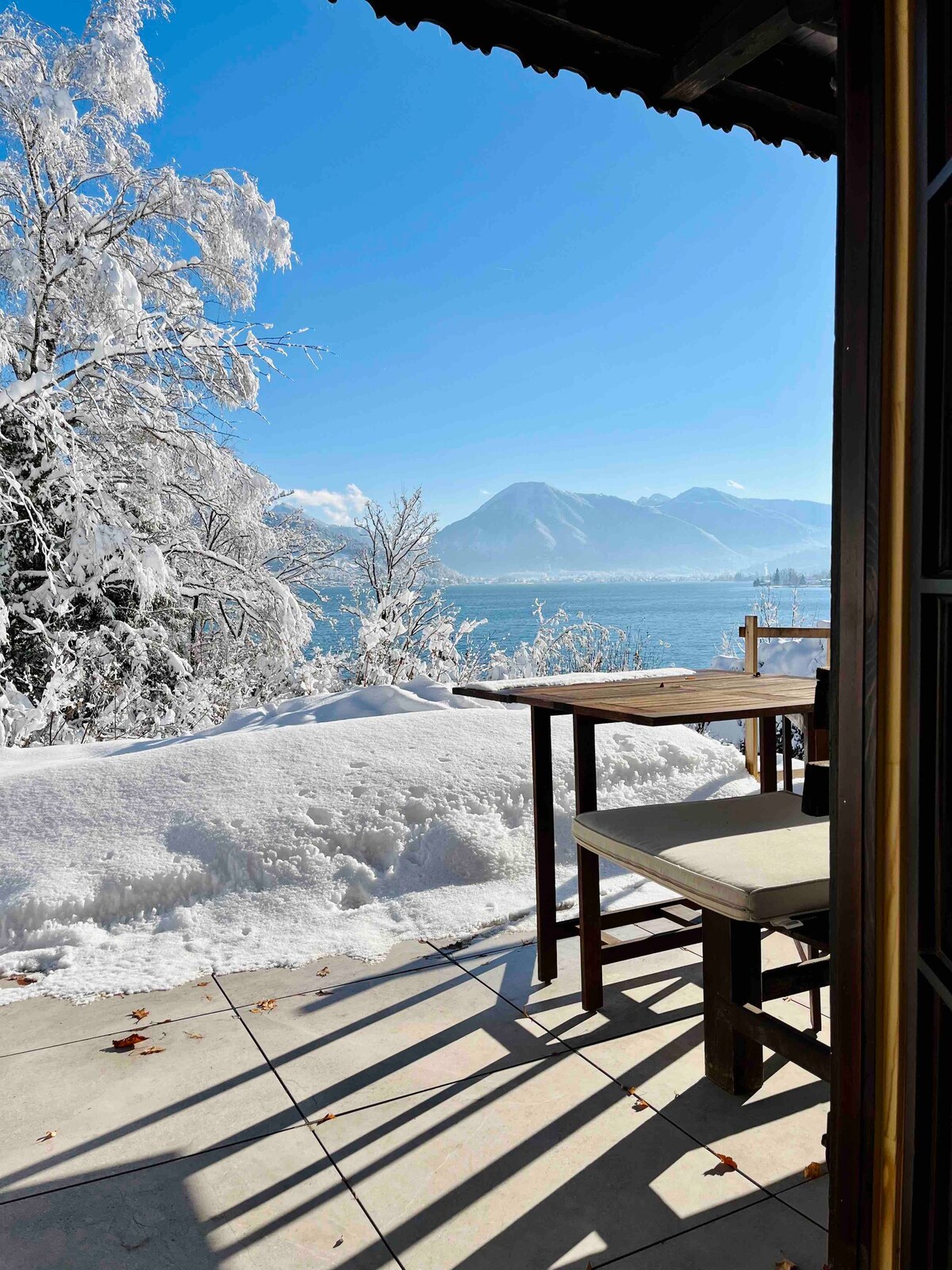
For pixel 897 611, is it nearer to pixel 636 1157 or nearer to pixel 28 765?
pixel 636 1157

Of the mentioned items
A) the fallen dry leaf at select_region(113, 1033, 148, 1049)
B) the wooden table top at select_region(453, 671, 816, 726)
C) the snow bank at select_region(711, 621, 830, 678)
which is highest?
the wooden table top at select_region(453, 671, 816, 726)

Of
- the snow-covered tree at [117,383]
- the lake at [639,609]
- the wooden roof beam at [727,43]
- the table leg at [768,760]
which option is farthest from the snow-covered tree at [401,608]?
the wooden roof beam at [727,43]

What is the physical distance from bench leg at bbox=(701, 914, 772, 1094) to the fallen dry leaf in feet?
4.18

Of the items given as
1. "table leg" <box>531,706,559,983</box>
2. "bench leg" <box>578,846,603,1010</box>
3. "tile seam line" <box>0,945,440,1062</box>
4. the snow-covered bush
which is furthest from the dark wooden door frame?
the snow-covered bush

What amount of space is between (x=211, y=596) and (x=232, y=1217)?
7260 mm

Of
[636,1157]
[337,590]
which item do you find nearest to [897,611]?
[636,1157]

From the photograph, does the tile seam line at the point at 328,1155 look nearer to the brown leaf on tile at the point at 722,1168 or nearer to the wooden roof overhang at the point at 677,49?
the brown leaf on tile at the point at 722,1168

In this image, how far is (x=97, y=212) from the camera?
773 cm

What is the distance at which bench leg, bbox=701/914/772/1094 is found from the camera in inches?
67.0

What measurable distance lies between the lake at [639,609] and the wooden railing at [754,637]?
0.76ft

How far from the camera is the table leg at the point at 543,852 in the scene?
229 centimetres

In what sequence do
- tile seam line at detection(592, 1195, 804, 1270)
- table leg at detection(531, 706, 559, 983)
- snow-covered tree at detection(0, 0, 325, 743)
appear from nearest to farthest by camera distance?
tile seam line at detection(592, 1195, 804, 1270), table leg at detection(531, 706, 559, 983), snow-covered tree at detection(0, 0, 325, 743)

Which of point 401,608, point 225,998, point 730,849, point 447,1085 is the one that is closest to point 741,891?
point 730,849

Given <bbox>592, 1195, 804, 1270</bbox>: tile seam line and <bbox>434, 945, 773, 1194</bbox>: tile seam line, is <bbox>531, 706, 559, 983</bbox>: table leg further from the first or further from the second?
<bbox>592, 1195, 804, 1270</bbox>: tile seam line
